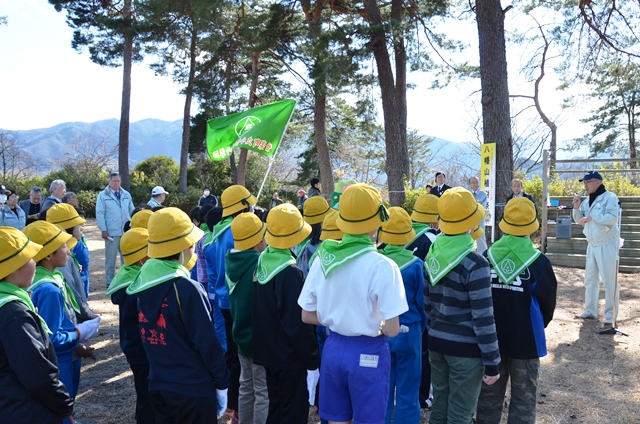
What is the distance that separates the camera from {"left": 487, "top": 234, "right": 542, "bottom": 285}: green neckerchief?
3.34 m

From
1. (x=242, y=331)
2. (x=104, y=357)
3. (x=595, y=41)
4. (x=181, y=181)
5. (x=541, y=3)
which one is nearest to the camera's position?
(x=242, y=331)

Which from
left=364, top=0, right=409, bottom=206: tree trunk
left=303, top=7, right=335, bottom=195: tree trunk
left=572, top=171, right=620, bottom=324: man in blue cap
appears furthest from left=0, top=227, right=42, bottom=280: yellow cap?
left=364, top=0, right=409, bottom=206: tree trunk

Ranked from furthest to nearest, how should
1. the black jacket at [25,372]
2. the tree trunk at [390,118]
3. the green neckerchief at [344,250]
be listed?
the tree trunk at [390,118]
the green neckerchief at [344,250]
the black jacket at [25,372]

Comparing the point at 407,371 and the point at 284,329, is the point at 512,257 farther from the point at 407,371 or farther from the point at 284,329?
the point at 284,329

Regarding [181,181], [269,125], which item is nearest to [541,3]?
[269,125]

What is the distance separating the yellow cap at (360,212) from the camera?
2689 millimetres

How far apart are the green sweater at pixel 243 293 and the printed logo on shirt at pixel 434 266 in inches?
49.6

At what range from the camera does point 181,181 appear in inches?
1009

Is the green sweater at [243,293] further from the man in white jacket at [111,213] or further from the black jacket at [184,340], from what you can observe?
the man in white jacket at [111,213]

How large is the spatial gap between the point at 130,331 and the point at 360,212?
1.79m

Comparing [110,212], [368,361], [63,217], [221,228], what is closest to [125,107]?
[110,212]

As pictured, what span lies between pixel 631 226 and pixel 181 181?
793 inches

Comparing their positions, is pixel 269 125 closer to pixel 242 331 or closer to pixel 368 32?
pixel 242 331

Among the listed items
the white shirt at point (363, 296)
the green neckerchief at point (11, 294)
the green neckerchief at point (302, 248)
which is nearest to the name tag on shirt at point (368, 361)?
the white shirt at point (363, 296)
